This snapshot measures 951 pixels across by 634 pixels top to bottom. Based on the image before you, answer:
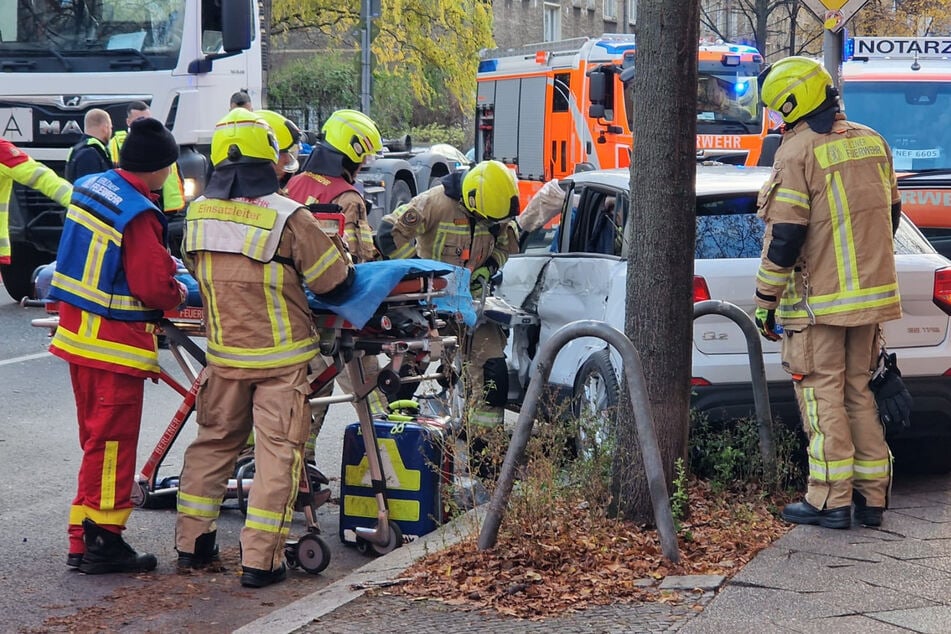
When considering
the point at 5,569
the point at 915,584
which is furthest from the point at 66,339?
the point at 915,584

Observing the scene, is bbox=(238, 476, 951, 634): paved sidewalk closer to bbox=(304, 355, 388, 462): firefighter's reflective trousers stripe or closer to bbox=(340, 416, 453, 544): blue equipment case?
bbox=(340, 416, 453, 544): blue equipment case

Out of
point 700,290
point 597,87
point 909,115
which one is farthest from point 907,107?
point 700,290

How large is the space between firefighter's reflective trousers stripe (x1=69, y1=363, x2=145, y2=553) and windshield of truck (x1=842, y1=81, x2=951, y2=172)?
9175mm

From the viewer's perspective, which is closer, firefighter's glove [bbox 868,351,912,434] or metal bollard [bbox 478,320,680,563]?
metal bollard [bbox 478,320,680,563]

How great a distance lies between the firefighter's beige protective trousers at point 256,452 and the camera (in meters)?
5.40

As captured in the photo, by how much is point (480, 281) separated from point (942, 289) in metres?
2.69

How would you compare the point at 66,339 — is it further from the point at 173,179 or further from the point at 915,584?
the point at 173,179

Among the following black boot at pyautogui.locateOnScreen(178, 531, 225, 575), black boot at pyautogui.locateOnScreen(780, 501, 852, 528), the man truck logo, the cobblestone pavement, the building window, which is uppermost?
the building window

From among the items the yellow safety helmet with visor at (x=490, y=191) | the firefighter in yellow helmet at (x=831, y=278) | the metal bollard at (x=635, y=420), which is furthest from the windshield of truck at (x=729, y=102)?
the metal bollard at (x=635, y=420)

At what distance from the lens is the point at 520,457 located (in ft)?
16.6

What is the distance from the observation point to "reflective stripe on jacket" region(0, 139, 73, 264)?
7.29 metres

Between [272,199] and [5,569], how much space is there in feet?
6.23

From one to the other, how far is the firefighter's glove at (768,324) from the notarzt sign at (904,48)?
346 inches

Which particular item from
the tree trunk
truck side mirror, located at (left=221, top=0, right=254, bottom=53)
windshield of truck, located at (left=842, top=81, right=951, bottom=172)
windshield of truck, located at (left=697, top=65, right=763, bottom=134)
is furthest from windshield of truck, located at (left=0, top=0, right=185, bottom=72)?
windshield of truck, located at (left=697, top=65, right=763, bottom=134)
